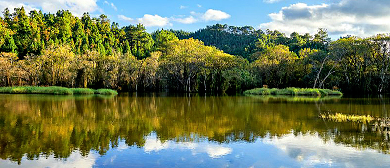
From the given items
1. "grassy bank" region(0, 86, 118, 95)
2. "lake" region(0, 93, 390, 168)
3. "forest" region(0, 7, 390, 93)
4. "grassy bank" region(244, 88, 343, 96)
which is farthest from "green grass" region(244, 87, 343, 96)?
"lake" region(0, 93, 390, 168)

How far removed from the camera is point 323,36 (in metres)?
105

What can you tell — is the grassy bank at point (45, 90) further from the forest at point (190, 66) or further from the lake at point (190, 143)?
the lake at point (190, 143)

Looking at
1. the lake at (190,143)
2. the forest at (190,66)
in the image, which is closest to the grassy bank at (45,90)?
the forest at (190,66)

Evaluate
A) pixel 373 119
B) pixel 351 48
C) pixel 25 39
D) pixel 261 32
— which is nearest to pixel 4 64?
pixel 25 39

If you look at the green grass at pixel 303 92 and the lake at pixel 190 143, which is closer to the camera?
the lake at pixel 190 143

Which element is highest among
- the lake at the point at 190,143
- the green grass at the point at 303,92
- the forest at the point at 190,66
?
the forest at the point at 190,66

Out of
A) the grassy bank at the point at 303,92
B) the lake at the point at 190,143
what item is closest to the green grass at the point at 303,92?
the grassy bank at the point at 303,92

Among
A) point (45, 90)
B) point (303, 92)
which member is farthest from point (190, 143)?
point (45, 90)

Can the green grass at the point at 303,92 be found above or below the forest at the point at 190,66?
below

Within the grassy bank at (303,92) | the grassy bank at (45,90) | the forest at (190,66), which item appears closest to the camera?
the grassy bank at (45,90)

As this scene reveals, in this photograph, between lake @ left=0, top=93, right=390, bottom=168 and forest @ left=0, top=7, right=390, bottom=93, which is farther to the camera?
forest @ left=0, top=7, right=390, bottom=93

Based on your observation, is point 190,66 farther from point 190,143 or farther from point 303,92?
point 190,143

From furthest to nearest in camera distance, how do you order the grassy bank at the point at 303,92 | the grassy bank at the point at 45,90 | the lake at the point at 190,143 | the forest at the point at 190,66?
the forest at the point at 190,66
the grassy bank at the point at 303,92
the grassy bank at the point at 45,90
the lake at the point at 190,143

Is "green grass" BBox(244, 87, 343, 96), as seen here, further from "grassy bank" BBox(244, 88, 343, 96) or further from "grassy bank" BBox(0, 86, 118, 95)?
"grassy bank" BBox(0, 86, 118, 95)
